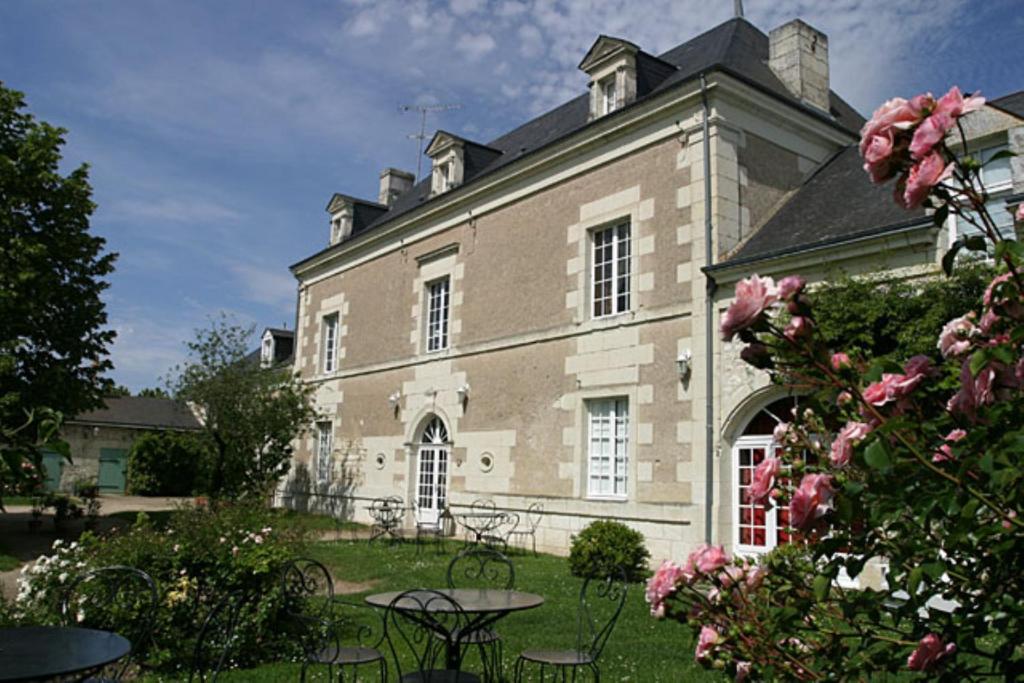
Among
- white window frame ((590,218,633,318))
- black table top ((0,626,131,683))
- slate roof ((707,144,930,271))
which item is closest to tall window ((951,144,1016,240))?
slate roof ((707,144,930,271))

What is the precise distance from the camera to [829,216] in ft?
34.3

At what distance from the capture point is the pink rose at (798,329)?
5.27 feet

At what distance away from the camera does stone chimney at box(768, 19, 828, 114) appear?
1275 centimetres

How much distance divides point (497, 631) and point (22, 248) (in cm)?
1099

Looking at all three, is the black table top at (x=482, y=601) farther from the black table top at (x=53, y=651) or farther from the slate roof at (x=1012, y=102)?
the slate roof at (x=1012, y=102)

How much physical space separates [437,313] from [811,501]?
612 inches

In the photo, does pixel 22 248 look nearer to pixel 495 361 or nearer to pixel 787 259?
pixel 495 361

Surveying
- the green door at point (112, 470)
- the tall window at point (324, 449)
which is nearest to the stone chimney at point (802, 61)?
the tall window at point (324, 449)

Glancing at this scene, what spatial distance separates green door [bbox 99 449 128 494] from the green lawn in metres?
21.5

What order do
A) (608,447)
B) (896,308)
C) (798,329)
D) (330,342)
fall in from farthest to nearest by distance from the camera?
1. (330,342)
2. (608,447)
3. (896,308)
4. (798,329)

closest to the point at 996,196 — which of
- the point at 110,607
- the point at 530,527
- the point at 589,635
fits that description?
the point at 589,635

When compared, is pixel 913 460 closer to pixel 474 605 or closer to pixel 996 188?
pixel 474 605

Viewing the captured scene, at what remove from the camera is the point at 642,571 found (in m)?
10.7

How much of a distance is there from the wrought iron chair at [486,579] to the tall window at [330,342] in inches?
396
